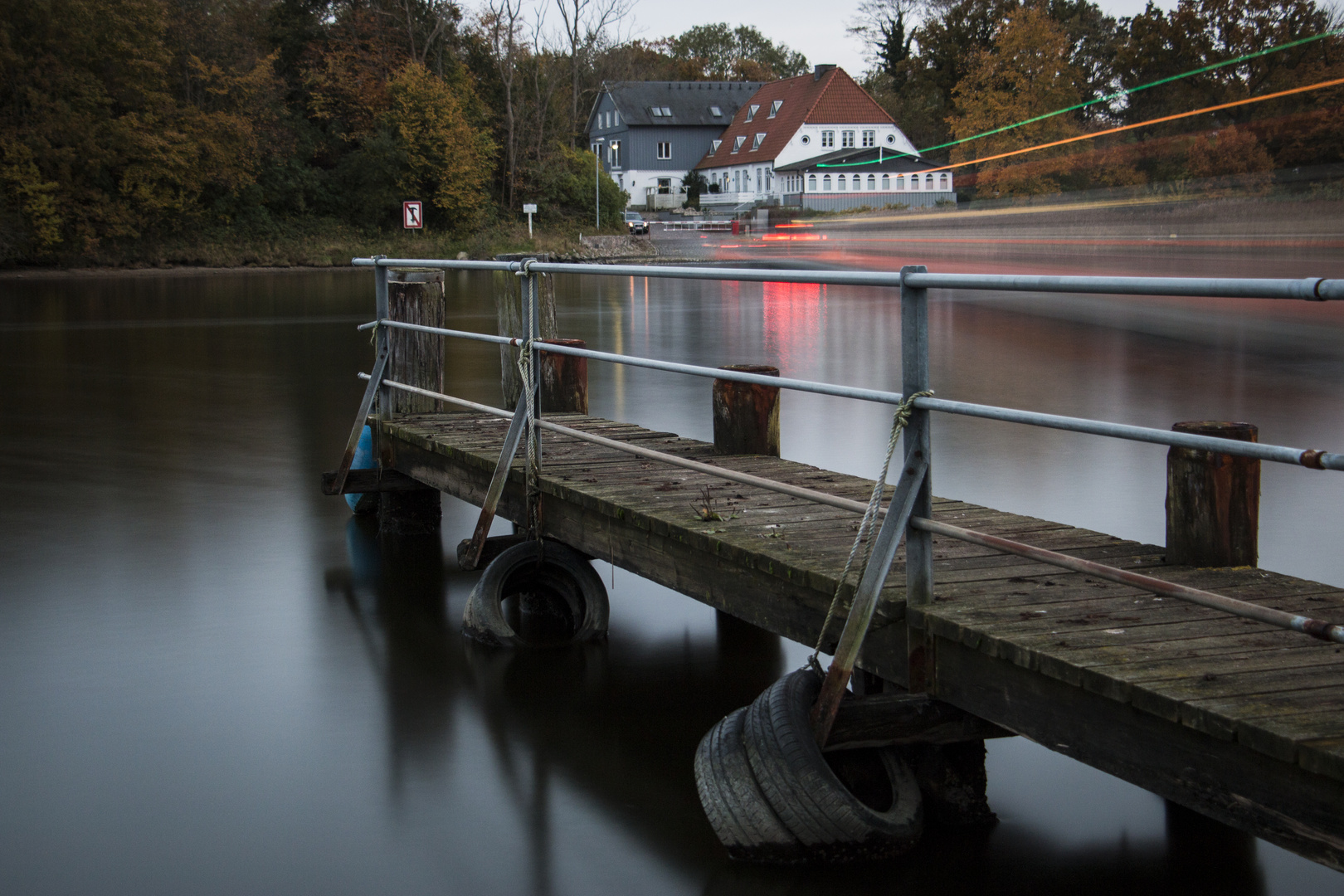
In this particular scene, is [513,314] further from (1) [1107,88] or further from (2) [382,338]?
(1) [1107,88]

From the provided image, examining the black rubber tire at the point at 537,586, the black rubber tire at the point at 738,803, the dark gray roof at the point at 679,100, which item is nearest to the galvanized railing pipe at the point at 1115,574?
the black rubber tire at the point at 738,803

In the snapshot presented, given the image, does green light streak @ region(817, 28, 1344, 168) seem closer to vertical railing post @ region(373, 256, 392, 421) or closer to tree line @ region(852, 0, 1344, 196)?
tree line @ region(852, 0, 1344, 196)

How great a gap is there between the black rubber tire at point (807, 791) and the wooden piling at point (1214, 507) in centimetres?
119

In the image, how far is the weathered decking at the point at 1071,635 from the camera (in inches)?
110

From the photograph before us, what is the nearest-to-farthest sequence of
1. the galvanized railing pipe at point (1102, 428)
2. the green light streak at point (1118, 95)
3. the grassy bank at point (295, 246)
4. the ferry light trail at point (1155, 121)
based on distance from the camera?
the galvanized railing pipe at point (1102, 428)
the ferry light trail at point (1155, 121)
the green light streak at point (1118, 95)
the grassy bank at point (295, 246)

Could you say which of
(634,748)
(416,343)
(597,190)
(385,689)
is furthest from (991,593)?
(597,190)

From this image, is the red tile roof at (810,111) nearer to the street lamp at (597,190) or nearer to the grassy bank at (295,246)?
the street lamp at (597,190)

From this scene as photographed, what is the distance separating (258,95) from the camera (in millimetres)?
60625

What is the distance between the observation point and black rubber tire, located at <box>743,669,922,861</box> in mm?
3602

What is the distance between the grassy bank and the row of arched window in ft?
99.0

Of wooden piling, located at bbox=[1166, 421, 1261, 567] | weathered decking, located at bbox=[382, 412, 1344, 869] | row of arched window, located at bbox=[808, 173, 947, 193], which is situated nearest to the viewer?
weathered decking, located at bbox=[382, 412, 1344, 869]

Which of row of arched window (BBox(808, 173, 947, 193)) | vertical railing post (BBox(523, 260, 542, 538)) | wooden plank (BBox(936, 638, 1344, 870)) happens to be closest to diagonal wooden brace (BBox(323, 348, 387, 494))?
vertical railing post (BBox(523, 260, 542, 538))

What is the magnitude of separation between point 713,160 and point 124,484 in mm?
94733

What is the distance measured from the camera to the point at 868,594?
369cm
